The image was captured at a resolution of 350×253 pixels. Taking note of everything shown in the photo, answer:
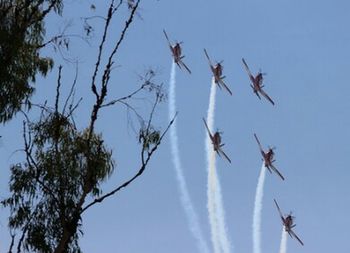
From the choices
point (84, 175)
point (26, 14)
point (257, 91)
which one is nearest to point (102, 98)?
point (84, 175)

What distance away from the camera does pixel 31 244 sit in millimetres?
14906

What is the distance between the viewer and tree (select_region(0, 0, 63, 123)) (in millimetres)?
14961

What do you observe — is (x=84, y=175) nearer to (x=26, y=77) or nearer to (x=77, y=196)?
(x=77, y=196)

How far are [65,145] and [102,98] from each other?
2.29 m

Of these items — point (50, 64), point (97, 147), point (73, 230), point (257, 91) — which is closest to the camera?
point (73, 230)

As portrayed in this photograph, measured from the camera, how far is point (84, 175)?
15.1 m

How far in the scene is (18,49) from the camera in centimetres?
1537

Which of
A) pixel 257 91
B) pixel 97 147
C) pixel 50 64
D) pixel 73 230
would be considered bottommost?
pixel 73 230

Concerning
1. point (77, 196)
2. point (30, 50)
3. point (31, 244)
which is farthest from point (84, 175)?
point (30, 50)

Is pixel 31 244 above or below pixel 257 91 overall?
below

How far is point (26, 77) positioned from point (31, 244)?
3.30 m

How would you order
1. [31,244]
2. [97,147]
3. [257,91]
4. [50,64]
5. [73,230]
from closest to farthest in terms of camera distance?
[73,230] < [31,244] < [97,147] < [50,64] < [257,91]

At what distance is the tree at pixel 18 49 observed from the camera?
15.0 metres

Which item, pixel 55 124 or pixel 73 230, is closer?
pixel 73 230
